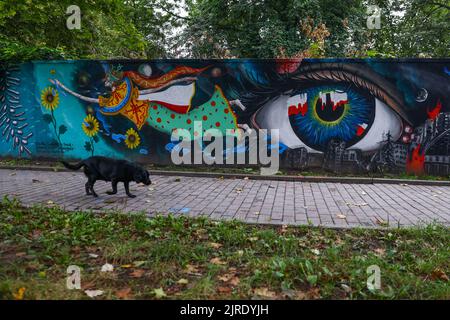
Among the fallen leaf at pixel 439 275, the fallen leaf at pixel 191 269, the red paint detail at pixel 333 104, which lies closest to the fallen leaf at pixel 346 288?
the fallen leaf at pixel 439 275

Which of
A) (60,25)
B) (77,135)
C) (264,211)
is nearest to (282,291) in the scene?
(264,211)

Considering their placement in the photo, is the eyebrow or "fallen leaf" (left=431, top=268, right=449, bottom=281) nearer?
"fallen leaf" (left=431, top=268, right=449, bottom=281)

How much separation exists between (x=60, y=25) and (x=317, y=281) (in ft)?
42.3

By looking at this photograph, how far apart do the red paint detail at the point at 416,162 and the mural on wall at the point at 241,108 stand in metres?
0.02

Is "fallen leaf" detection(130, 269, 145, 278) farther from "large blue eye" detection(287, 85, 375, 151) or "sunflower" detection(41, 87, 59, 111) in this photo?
"sunflower" detection(41, 87, 59, 111)

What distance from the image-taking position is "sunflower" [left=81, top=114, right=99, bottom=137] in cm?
956

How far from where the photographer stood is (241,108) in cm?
891

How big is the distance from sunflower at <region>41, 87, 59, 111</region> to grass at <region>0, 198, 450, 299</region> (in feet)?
18.2

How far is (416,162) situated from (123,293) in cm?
785

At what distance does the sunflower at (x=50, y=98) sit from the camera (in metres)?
9.67

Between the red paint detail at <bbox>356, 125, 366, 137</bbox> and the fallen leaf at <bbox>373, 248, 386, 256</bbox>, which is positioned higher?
the red paint detail at <bbox>356, 125, 366, 137</bbox>

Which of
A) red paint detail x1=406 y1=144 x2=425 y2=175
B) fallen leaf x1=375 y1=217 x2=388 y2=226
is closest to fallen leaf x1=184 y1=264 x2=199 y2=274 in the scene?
fallen leaf x1=375 y1=217 x2=388 y2=226

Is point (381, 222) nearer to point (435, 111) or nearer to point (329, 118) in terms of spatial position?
point (329, 118)

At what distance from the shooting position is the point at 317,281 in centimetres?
323
